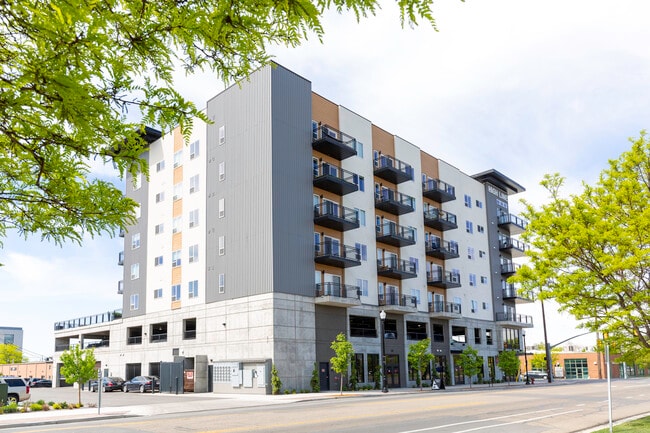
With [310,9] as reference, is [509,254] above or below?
above

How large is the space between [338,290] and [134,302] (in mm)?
22830

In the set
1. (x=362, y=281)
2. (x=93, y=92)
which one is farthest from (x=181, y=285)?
(x=93, y=92)

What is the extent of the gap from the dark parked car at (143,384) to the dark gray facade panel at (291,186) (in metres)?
13.9

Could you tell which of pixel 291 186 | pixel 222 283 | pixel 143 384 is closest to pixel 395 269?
pixel 291 186

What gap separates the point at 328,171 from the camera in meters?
46.9

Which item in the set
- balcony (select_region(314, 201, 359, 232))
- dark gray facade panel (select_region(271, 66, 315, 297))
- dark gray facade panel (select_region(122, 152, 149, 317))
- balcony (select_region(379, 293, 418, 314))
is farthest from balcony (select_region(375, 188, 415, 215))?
dark gray facade panel (select_region(122, 152, 149, 317))

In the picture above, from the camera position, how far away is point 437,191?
59156 millimetres

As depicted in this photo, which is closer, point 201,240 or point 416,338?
point 201,240

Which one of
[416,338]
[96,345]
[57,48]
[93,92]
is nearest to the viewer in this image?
[57,48]

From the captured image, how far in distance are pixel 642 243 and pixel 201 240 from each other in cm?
3827

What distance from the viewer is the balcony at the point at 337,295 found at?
4428 cm

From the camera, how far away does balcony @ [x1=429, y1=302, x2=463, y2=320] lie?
5647 centimetres

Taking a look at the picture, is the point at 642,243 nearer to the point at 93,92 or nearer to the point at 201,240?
the point at 93,92

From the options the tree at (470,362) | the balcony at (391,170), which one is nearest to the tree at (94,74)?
the balcony at (391,170)
